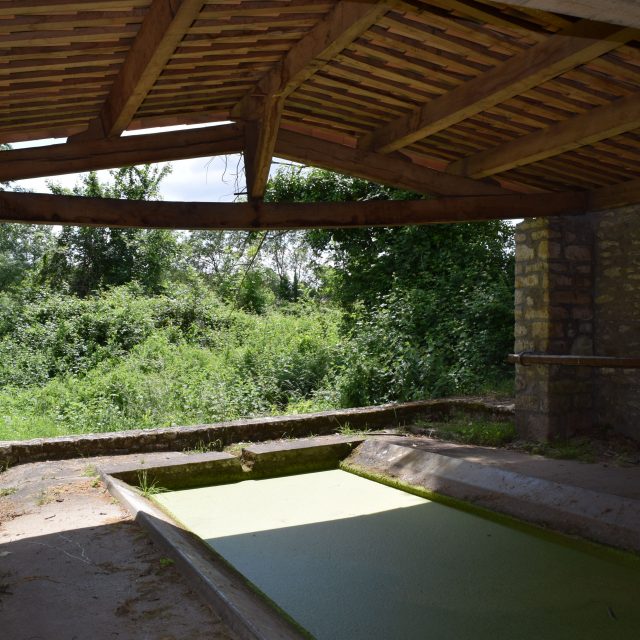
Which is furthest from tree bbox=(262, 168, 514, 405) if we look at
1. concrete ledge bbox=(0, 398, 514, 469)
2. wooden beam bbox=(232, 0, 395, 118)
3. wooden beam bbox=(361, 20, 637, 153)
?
wooden beam bbox=(232, 0, 395, 118)

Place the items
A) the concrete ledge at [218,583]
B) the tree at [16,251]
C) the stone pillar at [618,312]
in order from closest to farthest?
the concrete ledge at [218,583]
the stone pillar at [618,312]
the tree at [16,251]

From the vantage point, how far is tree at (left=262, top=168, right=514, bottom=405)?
9141mm

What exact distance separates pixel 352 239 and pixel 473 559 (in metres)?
8.62

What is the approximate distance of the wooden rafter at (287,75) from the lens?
Result: 125 inches

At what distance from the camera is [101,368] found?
35.6ft

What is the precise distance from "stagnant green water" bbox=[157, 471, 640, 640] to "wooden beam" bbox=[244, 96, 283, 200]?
2231 mm

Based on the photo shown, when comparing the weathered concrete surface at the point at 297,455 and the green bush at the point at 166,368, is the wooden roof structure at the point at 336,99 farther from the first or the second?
the green bush at the point at 166,368

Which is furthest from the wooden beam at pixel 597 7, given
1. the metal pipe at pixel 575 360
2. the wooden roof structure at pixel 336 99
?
the metal pipe at pixel 575 360

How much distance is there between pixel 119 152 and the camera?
14.8ft

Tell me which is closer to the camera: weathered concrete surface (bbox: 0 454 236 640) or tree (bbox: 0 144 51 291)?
weathered concrete surface (bbox: 0 454 236 640)

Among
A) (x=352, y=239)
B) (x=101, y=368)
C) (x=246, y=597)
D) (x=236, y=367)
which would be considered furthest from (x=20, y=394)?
(x=246, y=597)

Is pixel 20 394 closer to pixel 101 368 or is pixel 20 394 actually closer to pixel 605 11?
pixel 101 368

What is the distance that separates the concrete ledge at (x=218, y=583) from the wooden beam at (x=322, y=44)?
256 cm

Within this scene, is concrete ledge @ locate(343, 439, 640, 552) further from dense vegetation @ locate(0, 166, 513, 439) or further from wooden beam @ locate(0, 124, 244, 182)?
wooden beam @ locate(0, 124, 244, 182)
